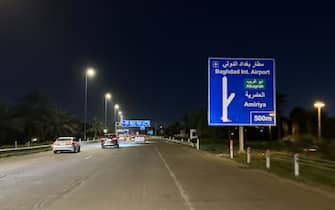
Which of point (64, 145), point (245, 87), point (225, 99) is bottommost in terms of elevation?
point (64, 145)

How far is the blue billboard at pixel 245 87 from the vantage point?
34719mm

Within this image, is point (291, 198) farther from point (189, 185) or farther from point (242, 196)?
point (189, 185)

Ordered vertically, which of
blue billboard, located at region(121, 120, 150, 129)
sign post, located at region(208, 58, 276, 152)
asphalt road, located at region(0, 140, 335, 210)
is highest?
sign post, located at region(208, 58, 276, 152)

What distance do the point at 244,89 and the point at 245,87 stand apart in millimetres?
160

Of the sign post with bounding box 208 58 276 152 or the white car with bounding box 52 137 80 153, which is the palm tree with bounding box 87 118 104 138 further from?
the sign post with bounding box 208 58 276 152

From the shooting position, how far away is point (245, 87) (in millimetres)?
34781

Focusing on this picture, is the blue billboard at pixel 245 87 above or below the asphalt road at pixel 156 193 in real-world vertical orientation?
above

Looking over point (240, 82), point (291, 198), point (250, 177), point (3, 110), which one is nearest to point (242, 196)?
point (291, 198)

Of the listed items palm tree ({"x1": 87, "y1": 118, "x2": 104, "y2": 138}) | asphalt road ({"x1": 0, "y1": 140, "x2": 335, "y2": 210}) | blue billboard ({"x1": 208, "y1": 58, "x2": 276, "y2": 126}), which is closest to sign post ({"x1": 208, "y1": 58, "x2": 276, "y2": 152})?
blue billboard ({"x1": 208, "y1": 58, "x2": 276, "y2": 126})

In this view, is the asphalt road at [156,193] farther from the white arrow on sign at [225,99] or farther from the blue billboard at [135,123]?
the blue billboard at [135,123]

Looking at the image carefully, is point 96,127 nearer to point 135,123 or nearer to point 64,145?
point 135,123

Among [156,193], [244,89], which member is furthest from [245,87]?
[156,193]

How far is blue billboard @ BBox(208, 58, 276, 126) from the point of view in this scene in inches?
1367

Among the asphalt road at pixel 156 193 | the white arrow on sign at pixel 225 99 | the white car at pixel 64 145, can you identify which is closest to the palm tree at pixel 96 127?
the white car at pixel 64 145
